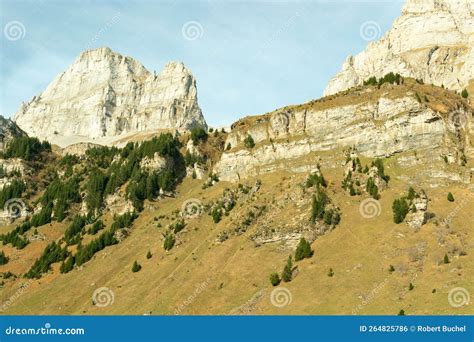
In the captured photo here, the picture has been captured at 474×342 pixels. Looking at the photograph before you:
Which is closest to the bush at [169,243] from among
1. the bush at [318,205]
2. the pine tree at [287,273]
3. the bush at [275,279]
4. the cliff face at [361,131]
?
the cliff face at [361,131]

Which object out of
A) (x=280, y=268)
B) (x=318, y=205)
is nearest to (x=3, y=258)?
(x=280, y=268)

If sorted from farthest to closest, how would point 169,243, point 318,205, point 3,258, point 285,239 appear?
point 3,258 < point 169,243 < point 318,205 < point 285,239

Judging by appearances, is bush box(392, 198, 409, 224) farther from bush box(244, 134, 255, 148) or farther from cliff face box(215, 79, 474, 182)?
bush box(244, 134, 255, 148)

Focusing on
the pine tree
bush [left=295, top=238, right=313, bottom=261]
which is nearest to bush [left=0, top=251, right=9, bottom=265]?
the pine tree

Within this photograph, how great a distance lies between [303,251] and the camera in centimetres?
10700

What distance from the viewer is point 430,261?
91.9 meters

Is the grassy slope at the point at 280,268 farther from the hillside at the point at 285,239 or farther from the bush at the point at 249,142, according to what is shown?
the bush at the point at 249,142

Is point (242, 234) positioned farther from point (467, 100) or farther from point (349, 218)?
point (467, 100)

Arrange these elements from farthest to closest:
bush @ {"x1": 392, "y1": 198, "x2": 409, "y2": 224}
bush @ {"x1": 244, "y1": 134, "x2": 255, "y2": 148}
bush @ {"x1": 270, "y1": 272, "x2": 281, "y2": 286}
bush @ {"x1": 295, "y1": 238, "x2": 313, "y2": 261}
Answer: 1. bush @ {"x1": 244, "y1": 134, "x2": 255, "y2": 148}
2. bush @ {"x1": 295, "y1": 238, "x2": 313, "y2": 261}
3. bush @ {"x1": 392, "y1": 198, "x2": 409, "y2": 224}
4. bush @ {"x1": 270, "y1": 272, "x2": 281, "y2": 286}

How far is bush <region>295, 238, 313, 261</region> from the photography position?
106562 millimetres

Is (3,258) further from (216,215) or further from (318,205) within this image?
(318,205)

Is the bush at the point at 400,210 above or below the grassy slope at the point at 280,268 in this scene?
above

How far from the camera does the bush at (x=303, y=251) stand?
107 metres
